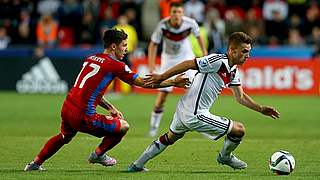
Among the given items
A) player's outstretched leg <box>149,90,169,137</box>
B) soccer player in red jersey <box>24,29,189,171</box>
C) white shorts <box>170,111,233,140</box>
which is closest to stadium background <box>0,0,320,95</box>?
player's outstretched leg <box>149,90,169,137</box>

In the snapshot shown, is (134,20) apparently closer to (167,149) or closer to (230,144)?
(167,149)

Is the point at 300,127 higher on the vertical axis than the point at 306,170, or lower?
lower

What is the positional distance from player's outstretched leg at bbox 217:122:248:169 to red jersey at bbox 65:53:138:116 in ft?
4.17

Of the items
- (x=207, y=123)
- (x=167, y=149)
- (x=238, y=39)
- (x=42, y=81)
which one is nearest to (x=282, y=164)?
(x=207, y=123)

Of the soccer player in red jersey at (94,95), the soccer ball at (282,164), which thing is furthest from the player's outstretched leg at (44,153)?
the soccer ball at (282,164)

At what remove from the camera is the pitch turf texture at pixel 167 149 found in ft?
30.9

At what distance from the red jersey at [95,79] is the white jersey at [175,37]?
496 centimetres

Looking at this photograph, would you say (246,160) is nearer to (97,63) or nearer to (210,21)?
(97,63)

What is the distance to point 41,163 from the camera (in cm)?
954

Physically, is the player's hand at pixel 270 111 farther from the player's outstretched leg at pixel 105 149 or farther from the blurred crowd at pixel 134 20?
the blurred crowd at pixel 134 20

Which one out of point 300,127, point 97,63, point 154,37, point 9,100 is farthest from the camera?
point 9,100

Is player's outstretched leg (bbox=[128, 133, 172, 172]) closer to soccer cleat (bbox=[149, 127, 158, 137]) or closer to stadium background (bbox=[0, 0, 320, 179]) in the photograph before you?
stadium background (bbox=[0, 0, 320, 179])

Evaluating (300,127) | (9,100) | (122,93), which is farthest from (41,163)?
(122,93)

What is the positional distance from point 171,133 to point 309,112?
9.84 metres
